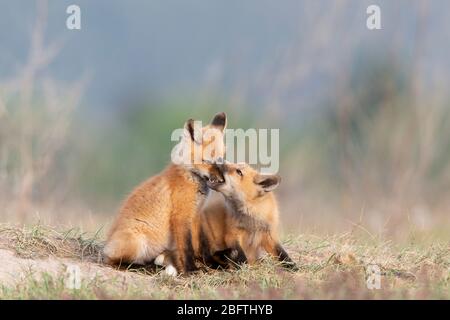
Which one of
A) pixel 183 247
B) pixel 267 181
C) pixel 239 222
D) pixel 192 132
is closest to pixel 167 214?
pixel 183 247

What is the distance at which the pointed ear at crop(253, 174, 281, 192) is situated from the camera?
7.42 metres

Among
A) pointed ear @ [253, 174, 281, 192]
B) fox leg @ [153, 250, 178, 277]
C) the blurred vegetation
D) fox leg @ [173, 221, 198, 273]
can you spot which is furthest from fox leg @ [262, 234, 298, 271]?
the blurred vegetation

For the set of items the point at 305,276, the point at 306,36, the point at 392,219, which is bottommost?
the point at 392,219

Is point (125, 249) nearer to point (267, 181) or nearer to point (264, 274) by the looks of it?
point (264, 274)

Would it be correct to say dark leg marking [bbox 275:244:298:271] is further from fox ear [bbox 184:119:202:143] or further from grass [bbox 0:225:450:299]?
fox ear [bbox 184:119:202:143]

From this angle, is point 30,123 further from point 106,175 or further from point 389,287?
point 389,287

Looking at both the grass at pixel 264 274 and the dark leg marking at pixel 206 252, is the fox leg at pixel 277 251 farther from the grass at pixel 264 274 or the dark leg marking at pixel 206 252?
the dark leg marking at pixel 206 252

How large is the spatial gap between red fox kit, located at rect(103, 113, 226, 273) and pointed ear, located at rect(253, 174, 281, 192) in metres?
0.40

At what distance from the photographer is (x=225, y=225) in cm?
748

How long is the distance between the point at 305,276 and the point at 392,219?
6.39 metres

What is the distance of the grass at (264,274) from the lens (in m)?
5.76

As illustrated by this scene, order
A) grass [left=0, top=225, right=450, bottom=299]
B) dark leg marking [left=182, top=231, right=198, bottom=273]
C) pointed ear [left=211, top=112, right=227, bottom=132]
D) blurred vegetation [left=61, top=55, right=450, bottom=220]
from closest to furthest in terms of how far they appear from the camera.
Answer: grass [left=0, top=225, right=450, bottom=299] < dark leg marking [left=182, top=231, right=198, bottom=273] < pointed ear [left=211, top=112, right=227, bottom=132] < blurred vegetation [left=61, top=55, right=450, bottom=220]

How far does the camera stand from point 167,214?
7.30 meters
